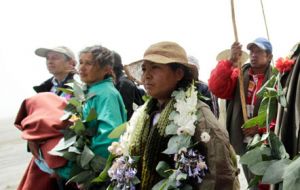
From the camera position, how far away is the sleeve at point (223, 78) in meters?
4.04

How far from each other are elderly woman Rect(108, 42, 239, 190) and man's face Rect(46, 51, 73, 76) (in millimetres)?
1562

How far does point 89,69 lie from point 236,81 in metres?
1.48

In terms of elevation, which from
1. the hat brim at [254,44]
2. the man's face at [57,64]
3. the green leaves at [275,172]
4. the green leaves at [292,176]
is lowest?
the green leaves at [275,172]

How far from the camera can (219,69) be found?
13.3 ft

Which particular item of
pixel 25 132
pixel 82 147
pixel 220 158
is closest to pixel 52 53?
pixel 25 132

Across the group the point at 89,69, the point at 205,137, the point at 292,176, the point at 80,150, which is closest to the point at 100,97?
the point at 89,69

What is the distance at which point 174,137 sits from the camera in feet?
7.69

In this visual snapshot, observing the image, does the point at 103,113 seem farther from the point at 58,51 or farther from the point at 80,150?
the point at 58,51

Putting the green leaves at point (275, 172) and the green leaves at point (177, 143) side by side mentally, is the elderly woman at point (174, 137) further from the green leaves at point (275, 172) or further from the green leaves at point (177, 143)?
the green leaves at point (275, 172)

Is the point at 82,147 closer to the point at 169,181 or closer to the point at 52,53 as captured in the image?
the point at 169,181

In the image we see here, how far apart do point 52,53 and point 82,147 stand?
132 centimetres

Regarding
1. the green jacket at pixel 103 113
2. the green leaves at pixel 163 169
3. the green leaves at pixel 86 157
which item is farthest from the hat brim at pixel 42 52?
the green leaves at pixel 163 169

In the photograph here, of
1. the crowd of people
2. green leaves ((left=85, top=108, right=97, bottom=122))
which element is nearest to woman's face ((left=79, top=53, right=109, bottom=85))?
the crowd of people

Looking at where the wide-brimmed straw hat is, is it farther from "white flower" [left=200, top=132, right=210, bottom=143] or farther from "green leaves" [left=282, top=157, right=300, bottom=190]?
"green leaves" [left=282, top=157, right=300, bottom=190]
